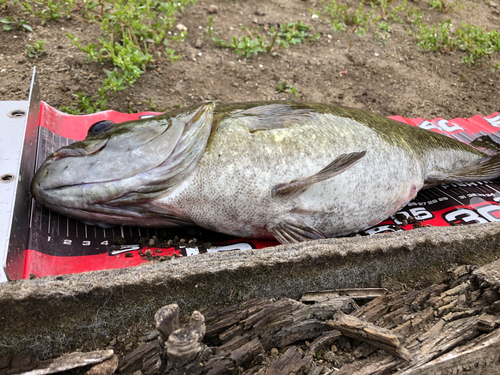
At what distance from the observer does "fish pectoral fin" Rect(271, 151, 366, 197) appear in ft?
7.50

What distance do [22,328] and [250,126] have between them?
Result: 1525mm

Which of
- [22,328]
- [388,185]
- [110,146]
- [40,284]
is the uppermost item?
[110,146]

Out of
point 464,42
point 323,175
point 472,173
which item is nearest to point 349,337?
point 323,175

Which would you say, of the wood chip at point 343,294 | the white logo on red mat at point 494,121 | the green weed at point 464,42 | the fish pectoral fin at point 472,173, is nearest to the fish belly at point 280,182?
the wood chip at point 343,294

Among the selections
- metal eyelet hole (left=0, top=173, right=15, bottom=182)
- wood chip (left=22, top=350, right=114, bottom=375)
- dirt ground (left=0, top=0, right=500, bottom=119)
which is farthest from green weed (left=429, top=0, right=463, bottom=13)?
wood chip (left=22, top=350, right=114, bottom=375)

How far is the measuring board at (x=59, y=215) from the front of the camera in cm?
217

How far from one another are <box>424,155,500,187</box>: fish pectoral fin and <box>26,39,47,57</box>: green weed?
374 cm

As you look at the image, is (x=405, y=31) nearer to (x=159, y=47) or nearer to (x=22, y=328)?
(x=159, y=47)

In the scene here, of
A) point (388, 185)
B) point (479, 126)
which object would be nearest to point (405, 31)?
point (479, 126)

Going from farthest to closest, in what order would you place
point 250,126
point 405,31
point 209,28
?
point 405,31
point 209,28
point 250,126

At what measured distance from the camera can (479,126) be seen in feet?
13.8

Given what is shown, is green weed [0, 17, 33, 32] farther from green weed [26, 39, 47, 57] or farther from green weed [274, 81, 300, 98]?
green weed [274, 81, 300, 98]

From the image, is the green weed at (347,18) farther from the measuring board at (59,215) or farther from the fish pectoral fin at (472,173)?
the measuring board at (59,215)

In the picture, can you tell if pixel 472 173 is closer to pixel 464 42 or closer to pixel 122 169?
pixel 122 169
